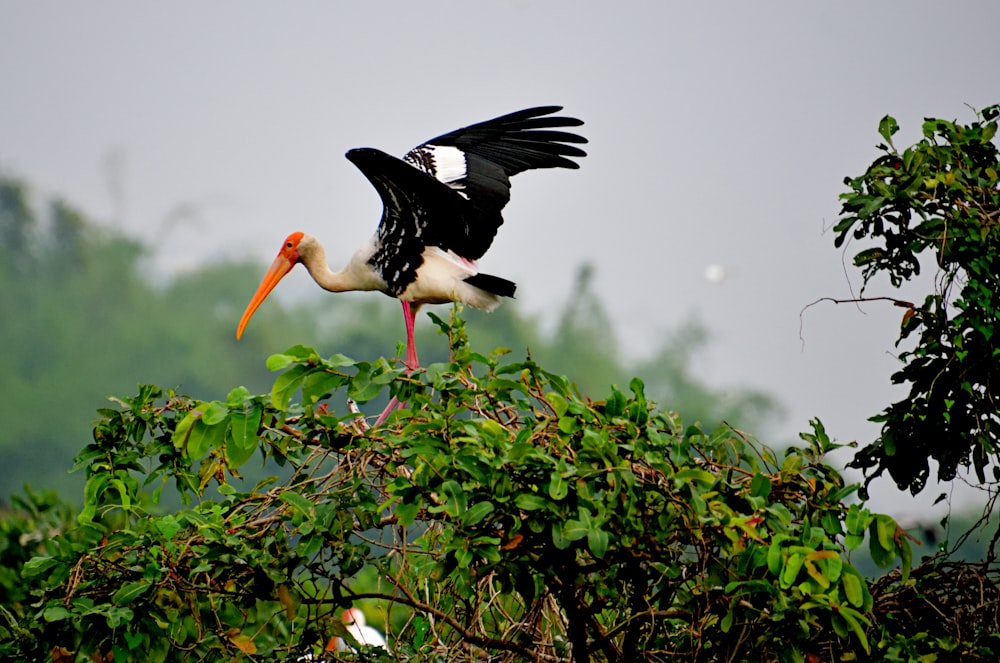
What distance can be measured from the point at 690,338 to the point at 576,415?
28.3 meters

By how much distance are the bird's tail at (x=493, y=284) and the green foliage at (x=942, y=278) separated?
154 cm

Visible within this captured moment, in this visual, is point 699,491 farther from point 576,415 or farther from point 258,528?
point 258,528

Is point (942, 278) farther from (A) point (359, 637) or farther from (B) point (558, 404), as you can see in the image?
(A) point (359, 637)

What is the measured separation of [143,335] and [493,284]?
22.9 m

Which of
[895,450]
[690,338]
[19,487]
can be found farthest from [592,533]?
[690,338]

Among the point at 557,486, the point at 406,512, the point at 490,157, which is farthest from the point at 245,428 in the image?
the point at 490,157

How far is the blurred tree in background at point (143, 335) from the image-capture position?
79.6 ft

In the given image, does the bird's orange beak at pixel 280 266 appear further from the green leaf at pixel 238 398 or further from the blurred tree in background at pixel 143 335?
the blurred tree in background at pixel 143 335

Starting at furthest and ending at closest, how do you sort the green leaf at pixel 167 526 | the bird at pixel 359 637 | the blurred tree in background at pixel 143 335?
the blurred tree in background at pixel 143 335
the bird at pixel 359 637
the green leaf at pixel 167 526

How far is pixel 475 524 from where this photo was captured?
2.15m

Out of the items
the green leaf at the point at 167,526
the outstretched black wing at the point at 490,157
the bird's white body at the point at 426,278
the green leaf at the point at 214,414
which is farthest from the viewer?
the bird's white body at the point at 426,278

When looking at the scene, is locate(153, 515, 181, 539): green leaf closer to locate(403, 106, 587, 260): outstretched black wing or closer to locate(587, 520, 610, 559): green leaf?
locate(587, 520, 610, 559): green leaf

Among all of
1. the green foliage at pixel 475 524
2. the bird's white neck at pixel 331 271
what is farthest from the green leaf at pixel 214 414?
the bird's white neck at pixel 331 271

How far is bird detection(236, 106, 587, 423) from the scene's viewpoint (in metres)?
4.14
